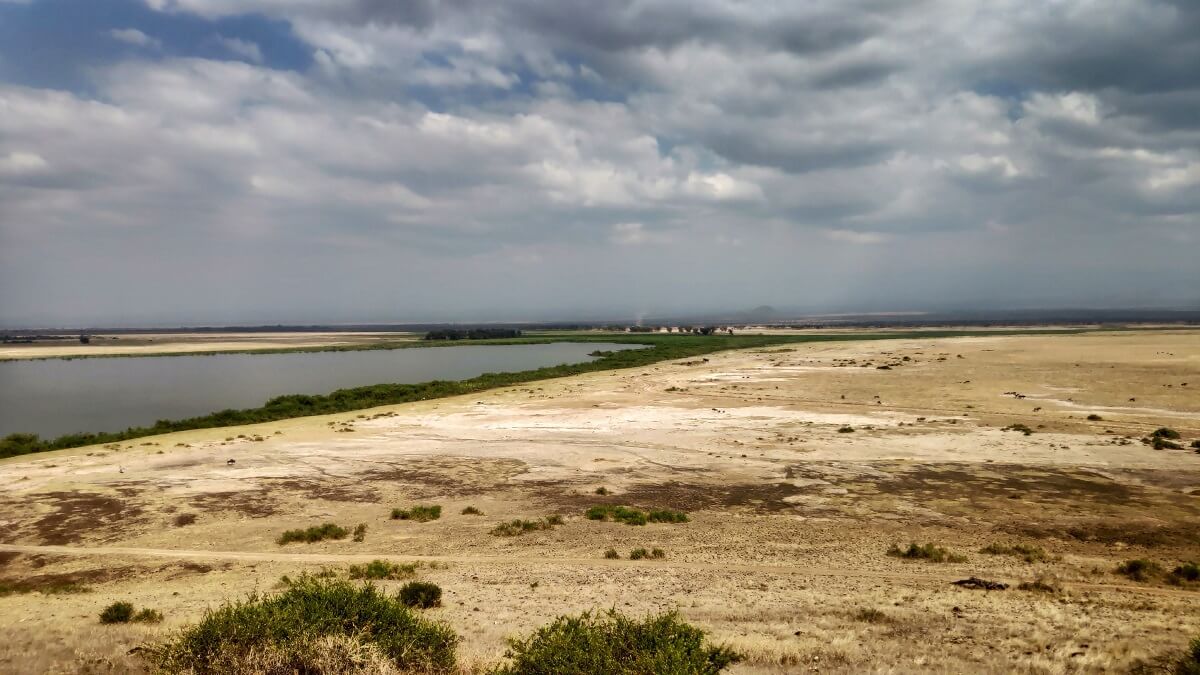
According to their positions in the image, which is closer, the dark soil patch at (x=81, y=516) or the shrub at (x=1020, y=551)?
the shrub at (x=1020, y=551)

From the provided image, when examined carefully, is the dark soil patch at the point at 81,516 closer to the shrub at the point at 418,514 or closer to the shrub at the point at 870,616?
the shrub at the point at 418,514

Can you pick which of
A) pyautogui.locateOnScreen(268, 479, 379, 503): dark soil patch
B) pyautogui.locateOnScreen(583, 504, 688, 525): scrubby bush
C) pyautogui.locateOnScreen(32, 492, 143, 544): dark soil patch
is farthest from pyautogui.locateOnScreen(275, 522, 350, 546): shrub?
pyautogui.locateOnScreen(583, 504, 688, 525): scrubby bush

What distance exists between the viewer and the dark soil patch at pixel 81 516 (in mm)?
17016

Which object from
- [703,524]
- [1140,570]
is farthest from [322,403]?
[1140,570]

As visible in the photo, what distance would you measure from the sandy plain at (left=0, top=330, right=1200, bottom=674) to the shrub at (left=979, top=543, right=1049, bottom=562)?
0.31 meters

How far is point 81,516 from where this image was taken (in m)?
18.5

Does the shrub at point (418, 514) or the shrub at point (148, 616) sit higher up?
the shrub at point (148, 616)

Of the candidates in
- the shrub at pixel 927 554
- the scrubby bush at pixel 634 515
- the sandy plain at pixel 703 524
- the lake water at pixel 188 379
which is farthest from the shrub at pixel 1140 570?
the lake water at pixel 188 379

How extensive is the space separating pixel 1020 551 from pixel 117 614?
17.8 meters

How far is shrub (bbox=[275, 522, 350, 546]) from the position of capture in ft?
52.7

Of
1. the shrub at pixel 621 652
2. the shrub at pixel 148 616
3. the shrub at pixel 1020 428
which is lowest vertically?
the shrub at pixel 1020 428

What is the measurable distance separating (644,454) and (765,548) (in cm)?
1238

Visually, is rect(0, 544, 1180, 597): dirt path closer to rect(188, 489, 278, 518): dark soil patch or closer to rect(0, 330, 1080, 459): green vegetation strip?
rect(188, 489, 278, 518): dark soil patch

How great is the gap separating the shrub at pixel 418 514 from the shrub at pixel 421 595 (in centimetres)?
678
